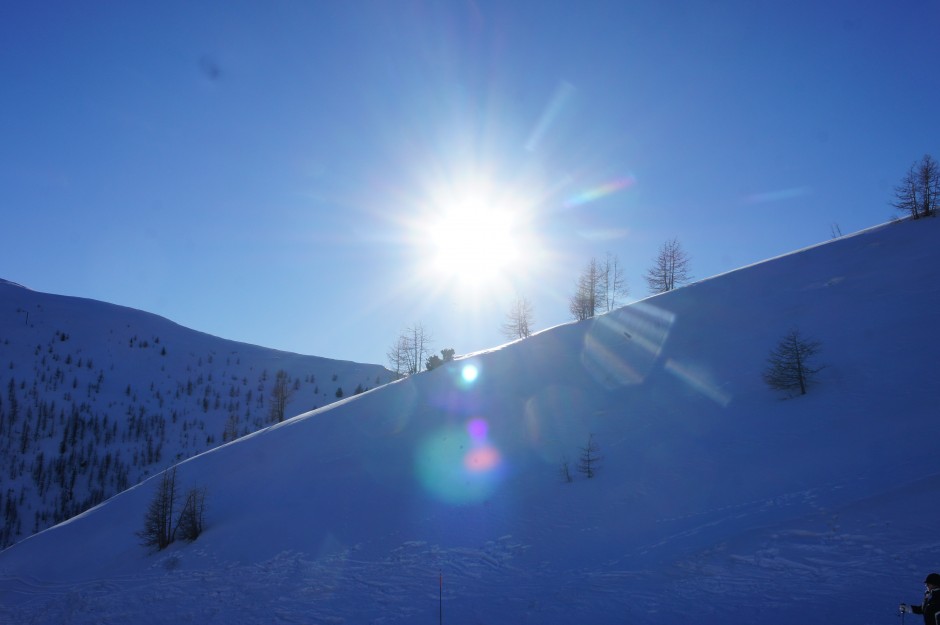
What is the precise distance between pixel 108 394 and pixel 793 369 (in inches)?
3073

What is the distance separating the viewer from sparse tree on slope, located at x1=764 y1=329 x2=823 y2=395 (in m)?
18.1

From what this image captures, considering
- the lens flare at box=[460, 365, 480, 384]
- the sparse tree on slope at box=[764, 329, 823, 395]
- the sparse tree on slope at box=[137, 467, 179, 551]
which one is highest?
the lens flare at box=[460, 365, 480, 384]

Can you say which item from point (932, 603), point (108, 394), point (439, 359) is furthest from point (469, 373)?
point (108, 394)

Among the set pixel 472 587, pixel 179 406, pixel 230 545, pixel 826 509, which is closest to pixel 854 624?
pixel 826 509

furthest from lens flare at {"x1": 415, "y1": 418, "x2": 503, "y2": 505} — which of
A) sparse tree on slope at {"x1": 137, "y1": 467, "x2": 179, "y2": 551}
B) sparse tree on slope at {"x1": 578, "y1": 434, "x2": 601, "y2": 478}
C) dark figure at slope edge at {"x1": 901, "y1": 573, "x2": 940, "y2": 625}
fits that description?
dark figure at slope edge at {"x1": 901, "y1": 573, "x2": 940, "y2": 625}

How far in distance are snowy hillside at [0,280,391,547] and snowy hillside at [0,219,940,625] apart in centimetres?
2793

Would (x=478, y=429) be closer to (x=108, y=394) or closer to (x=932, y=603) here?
(x=932, y=603)

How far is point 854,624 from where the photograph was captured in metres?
7.96

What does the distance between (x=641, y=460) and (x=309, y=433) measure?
57.6 feet

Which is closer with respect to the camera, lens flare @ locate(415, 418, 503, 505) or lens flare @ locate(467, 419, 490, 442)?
lens flare @ locate(415, 418, 503, 505)

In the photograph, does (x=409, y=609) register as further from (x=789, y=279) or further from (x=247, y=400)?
(x=247, y=400)

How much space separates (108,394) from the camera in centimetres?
6919

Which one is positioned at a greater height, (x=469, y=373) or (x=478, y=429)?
(x=469, y=373)

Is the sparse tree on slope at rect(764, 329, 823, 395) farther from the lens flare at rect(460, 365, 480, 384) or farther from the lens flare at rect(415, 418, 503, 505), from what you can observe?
the lens flare at rect(460, 365, 480, 384)
